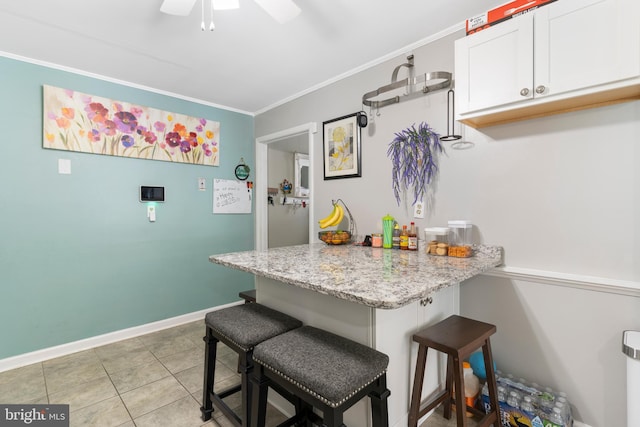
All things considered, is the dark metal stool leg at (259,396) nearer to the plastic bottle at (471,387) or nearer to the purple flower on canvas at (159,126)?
the plastic bottle at (471,387)

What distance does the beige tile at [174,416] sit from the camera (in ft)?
5.52

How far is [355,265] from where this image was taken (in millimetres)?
1562

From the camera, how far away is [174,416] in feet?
5.73

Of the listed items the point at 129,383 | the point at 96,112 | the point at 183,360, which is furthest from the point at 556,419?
the point at 96,112

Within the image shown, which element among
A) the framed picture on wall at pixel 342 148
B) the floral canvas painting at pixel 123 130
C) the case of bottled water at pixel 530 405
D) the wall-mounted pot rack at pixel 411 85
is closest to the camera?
the case of bottled water at pixel 530 405

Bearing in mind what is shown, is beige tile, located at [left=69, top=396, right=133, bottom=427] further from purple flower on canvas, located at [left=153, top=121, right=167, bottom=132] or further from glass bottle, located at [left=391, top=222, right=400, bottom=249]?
purple flower on canvas, located at [left=153, top=121, right=167, bottom=132]

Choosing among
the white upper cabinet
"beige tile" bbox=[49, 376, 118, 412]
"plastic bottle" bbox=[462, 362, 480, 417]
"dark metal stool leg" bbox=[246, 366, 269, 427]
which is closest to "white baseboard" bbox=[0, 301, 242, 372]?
"beige tile" bbox=[49, 376, 118, 412]

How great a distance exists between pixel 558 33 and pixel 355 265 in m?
1.43

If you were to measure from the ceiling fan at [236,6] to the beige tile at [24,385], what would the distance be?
2.46 meters

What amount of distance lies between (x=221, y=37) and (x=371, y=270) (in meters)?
1.85

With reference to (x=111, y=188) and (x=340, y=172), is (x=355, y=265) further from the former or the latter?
(x=111, y=188)

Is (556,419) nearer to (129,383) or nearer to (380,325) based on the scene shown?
(380,325)

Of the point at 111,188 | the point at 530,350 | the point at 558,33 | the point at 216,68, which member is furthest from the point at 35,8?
the point at 530,350

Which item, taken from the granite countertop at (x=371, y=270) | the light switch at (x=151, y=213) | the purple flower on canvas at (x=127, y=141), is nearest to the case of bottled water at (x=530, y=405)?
the granite countertop at (x=371, y=270)
